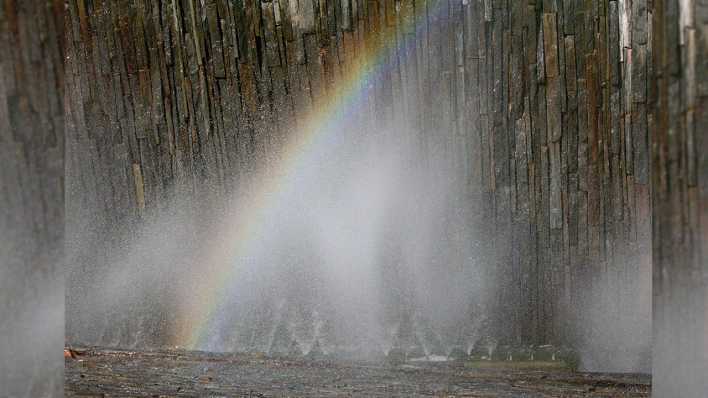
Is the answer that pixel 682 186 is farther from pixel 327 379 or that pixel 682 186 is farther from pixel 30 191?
pixel 327 379

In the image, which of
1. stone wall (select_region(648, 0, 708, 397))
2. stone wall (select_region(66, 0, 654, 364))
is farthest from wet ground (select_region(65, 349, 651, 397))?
stone wall (select_region(648, 0, 708, 397))

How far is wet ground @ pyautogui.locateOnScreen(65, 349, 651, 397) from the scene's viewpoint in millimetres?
2311

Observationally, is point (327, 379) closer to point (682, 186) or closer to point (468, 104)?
point (468, 104)

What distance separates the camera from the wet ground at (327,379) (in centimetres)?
231

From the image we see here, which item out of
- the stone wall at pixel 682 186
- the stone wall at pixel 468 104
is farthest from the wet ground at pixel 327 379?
the stone wall at pixel 682 186

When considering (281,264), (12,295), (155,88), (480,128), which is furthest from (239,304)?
(12,295)

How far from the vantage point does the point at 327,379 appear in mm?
2414

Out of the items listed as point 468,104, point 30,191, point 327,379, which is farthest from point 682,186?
point 327,379

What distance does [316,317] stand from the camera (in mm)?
2725

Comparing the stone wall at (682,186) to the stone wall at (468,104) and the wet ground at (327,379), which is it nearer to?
the wet ground at (327,379)

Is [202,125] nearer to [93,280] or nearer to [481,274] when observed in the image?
[93,280]

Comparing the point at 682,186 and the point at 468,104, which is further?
the point at 468,104

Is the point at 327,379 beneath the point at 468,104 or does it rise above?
beneath

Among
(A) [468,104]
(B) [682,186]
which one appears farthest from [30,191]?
(A) [468,104]
